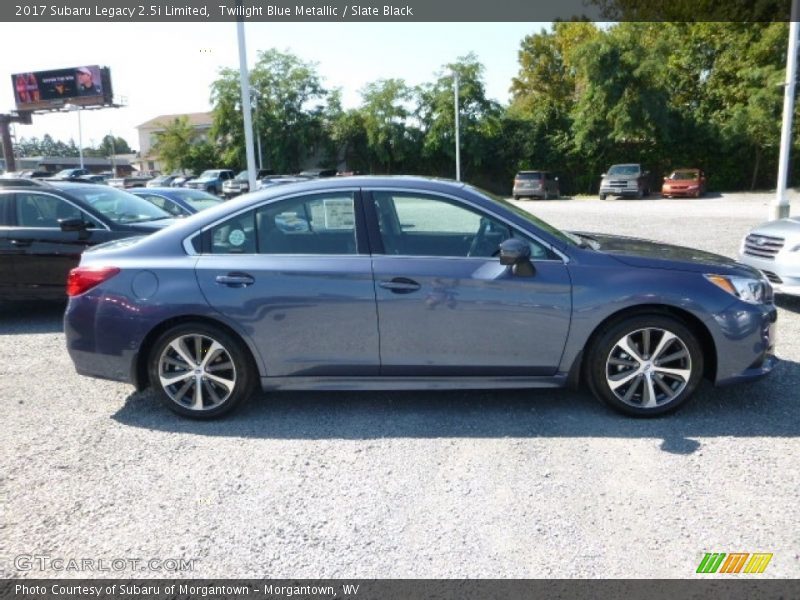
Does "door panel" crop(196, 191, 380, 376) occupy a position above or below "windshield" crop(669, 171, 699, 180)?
below

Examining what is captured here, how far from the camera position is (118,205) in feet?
25.0

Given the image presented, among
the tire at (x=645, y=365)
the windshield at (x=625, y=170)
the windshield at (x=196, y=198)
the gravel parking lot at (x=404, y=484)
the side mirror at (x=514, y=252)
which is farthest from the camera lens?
the windshield at (x=625, y=170)

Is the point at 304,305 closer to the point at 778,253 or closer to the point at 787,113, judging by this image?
the point at 778,253

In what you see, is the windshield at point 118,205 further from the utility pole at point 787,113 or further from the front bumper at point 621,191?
the front bumper at point 621,191

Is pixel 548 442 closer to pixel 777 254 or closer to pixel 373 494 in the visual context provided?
pixel 373 494

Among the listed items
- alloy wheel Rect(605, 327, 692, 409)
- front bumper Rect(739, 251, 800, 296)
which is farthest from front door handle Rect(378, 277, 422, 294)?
front bumper Rect(739, 251, 800, 296)

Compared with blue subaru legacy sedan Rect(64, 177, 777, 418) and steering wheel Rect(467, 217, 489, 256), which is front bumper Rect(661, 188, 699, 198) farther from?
steering wheel Rect(467, 217, 489, 256)

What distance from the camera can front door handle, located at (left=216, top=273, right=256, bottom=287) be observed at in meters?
3.90

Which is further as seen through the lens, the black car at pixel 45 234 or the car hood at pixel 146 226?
the car hood at pixel 146 226

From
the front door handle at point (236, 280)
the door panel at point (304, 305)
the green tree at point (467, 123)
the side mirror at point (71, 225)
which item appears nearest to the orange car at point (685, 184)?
the green tree at point (467, 123)

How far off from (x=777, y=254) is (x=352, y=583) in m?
6.28

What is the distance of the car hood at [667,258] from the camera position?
3.92 m

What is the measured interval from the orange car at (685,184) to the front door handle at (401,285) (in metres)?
29.9

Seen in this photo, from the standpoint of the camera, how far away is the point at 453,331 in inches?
151
